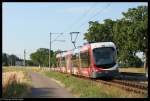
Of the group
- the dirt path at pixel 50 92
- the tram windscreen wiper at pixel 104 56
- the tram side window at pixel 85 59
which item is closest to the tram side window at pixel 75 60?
the tram side window at pixel 85 59

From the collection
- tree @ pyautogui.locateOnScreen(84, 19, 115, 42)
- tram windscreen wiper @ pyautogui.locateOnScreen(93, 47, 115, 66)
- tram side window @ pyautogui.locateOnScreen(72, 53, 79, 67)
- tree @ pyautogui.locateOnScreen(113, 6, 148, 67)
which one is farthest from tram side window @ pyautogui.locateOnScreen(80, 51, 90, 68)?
tree @ pyautogui.locateOnScreen(113, 6, 148, 67)

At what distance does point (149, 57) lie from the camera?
1798 centimetres

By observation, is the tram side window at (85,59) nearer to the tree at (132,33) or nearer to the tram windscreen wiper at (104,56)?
the tram windscreen wiper at (104,56)

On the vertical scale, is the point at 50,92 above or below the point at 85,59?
below

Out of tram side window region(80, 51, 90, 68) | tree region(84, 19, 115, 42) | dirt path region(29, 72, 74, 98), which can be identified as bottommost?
dirt path region(29, 72, 74, 98)

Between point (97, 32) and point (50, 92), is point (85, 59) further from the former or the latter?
point (97, 32)

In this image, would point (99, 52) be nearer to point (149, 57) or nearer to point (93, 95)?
A: point (93, 95)

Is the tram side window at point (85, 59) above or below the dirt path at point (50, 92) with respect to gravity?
above

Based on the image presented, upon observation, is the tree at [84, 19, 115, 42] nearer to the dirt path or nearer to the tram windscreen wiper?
the tram windscreen wiper

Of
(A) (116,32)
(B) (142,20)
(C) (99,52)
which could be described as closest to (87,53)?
(C) (99,52)

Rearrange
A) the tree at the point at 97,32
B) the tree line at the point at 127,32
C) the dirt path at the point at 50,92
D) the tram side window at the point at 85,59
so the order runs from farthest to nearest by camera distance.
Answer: the tree line at the point at 127,32 → the tree at the point at 97,32 → the tram side window at the point at 85,59 → the dirt path at the point at 50,92

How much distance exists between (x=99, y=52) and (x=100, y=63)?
0.80 meters

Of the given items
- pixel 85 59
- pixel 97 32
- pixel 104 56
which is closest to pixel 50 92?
pixel 104 56

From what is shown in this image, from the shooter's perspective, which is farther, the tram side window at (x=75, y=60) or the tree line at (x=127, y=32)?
the tree line at (x=127, y=32)
